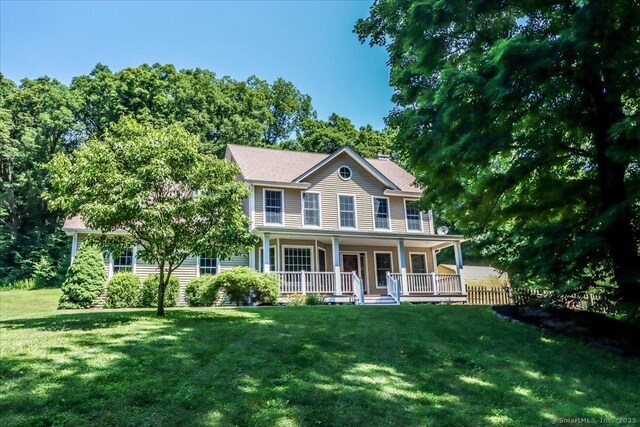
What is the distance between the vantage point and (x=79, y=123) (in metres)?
33.2

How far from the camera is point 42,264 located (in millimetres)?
28312

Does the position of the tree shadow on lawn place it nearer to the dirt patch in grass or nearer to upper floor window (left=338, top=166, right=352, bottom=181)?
the dirt patch in grass

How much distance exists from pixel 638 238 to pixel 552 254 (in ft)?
5.67

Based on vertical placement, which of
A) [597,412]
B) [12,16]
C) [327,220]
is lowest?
[597,412]

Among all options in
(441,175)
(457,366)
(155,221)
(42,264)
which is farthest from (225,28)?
(42,264)

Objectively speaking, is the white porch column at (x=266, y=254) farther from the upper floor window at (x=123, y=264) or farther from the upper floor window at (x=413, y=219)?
the upper floor window at (x=413, y=219)

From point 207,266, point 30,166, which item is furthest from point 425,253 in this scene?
point 30,166

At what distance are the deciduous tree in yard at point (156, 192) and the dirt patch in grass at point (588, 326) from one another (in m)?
6.75

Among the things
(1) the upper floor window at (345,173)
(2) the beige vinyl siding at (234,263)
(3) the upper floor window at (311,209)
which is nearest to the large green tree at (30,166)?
(2) the beige vinyl siding at (234,263)

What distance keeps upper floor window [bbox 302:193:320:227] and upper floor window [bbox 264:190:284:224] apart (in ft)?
3.59

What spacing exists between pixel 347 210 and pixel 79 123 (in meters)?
23.3

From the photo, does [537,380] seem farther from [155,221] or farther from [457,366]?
[155,221]

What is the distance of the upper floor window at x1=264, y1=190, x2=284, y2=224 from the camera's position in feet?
66.2

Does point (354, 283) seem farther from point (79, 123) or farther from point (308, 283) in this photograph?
point (79, 123)
